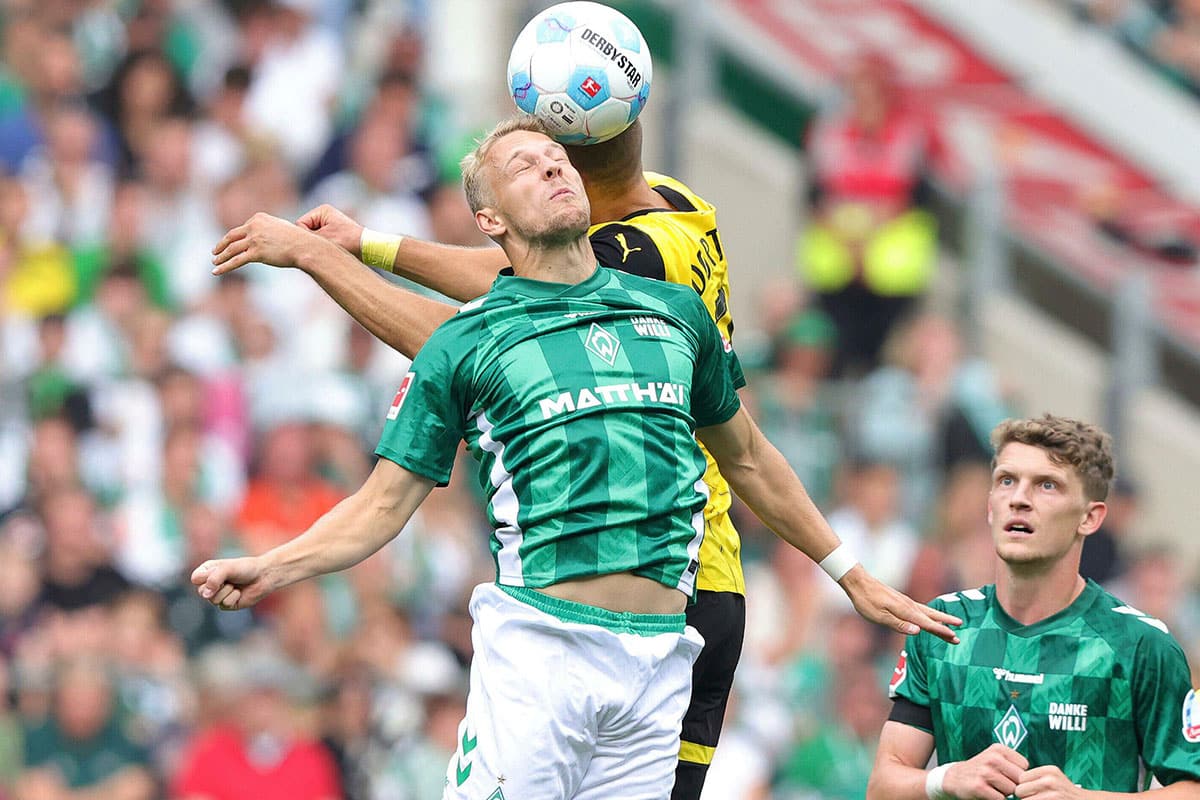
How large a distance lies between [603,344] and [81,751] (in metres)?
5.68

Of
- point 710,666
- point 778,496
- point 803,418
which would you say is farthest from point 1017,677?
point 803,418

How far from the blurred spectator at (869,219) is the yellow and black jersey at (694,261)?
22.7ft

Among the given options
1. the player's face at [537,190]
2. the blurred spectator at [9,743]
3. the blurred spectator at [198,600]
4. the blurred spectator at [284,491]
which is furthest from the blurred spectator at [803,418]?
the player's face at [537,190]

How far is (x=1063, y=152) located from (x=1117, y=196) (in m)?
0.98

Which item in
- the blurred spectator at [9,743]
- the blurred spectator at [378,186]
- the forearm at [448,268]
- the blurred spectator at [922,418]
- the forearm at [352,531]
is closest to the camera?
the forearm at [352,531]

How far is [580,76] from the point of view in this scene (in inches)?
230

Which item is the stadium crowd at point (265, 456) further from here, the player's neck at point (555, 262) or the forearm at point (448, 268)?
the player's neck at point (555, 262)

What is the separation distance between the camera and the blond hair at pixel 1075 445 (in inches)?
220

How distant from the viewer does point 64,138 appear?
1231cm

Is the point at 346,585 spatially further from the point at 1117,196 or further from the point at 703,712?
the point at 1117,196

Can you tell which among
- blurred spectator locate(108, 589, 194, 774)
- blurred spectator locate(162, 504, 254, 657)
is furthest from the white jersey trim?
blurred spectator locate(162, 504, 254, 657)

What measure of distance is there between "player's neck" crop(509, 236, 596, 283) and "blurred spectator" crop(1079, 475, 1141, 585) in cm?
674

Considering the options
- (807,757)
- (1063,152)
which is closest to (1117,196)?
(1063,152)

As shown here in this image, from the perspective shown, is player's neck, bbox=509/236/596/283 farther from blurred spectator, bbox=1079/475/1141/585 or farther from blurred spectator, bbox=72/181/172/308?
blurred spectator, bbox=72/181/172/308
